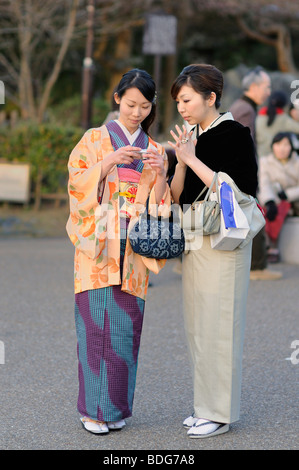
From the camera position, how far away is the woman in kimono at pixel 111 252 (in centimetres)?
380

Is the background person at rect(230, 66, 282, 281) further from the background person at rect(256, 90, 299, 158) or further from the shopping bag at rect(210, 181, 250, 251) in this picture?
the shopping bag at rect(210, 181, 250, 251)

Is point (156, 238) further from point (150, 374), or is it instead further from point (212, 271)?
point (150, 374)

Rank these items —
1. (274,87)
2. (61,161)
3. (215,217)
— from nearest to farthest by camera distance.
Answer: (215,217), (61,161), (274,87)

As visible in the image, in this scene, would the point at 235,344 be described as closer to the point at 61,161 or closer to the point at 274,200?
the point at 274,200

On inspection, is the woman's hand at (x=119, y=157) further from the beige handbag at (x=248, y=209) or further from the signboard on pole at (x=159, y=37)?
the signboard on pole at (x=159, y=37)

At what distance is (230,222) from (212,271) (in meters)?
0.29

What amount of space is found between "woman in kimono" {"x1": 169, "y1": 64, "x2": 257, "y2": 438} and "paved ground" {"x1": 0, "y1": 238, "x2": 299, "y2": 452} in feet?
0.71

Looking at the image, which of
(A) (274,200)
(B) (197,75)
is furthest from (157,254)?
(A) (274,200)

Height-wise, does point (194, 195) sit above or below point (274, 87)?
below

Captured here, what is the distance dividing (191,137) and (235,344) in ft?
3.27

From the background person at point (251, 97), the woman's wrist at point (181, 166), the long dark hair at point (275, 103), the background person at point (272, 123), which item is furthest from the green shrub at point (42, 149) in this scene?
the woman's wrist at point (181, 166)

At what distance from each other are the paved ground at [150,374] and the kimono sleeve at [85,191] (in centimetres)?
92

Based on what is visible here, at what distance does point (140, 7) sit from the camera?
16.9 meters

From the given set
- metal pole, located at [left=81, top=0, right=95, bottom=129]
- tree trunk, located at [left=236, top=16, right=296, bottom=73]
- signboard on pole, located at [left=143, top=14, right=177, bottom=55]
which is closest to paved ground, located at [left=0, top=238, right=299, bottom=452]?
signboard on pole, located at [left=143, top=14, right=177, bottom=55]
